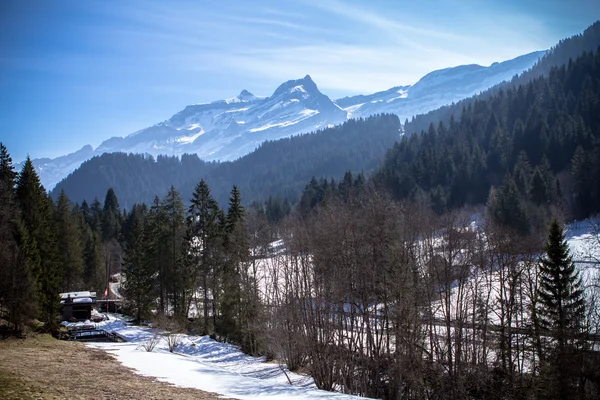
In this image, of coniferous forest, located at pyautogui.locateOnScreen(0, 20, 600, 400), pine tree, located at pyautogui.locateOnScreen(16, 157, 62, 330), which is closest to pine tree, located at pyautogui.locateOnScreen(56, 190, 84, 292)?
coniferous forest, located at pyautogui.locateOnScreen(0, 20, 600, 400)

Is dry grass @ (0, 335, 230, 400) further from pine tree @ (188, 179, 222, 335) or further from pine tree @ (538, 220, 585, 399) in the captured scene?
pine tree @ (538, 220, 585, 399)

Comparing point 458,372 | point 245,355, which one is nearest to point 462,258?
point 458,372

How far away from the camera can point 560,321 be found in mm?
28062

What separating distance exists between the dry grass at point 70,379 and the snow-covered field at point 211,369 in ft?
4.45

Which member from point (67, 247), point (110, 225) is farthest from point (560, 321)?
point (110, 225)

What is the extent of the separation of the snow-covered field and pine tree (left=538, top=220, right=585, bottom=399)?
14.4m

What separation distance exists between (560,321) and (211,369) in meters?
21.0

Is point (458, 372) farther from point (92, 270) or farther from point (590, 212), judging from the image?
point (590, 212)

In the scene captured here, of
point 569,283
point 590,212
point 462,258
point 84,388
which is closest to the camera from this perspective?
point 84,388

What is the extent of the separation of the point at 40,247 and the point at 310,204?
74.6m

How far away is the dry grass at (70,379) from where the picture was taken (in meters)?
13.8

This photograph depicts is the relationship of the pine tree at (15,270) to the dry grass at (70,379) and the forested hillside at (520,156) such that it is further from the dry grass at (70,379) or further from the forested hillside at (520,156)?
the forested hillside at (520,156)

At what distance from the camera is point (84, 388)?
49.2 ft

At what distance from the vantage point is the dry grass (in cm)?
1380
